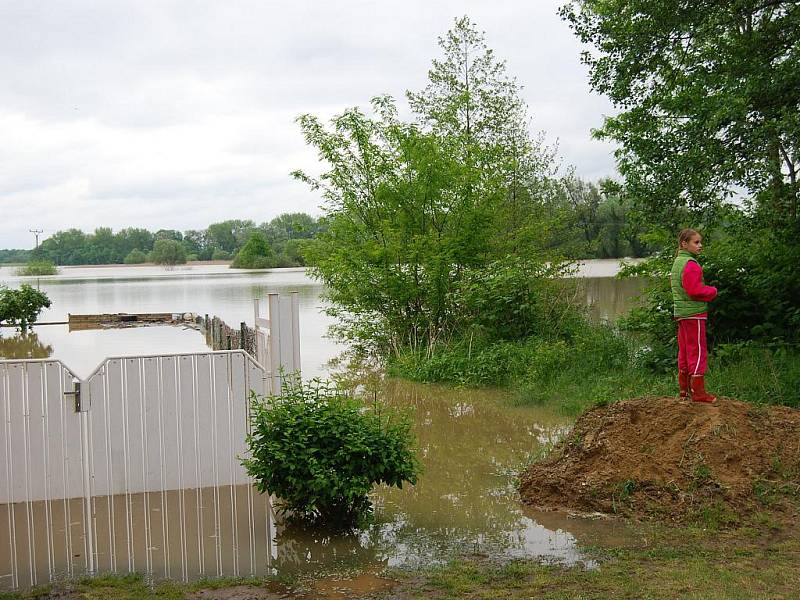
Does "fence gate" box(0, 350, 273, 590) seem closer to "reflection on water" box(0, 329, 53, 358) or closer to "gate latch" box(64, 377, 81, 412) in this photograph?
"gate latch" box(64, 377, 81, 412)

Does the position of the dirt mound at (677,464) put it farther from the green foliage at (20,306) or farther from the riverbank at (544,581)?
the green foliage at (20,306)

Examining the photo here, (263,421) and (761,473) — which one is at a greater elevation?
(263,421)

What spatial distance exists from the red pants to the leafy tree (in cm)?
368

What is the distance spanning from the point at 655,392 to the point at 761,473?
423cm

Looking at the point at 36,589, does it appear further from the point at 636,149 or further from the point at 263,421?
the point at 636,149

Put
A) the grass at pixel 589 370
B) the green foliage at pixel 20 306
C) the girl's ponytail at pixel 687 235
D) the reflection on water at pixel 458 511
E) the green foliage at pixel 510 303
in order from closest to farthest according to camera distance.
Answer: the reflection on water at pixel 458 511 < the girl's ponytail at pixel 687 235 < the grass at pixel 589 370 < the green foliage at pixel 510 303 < the green foliage at pixel 20 306

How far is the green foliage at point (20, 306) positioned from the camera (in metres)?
33.7

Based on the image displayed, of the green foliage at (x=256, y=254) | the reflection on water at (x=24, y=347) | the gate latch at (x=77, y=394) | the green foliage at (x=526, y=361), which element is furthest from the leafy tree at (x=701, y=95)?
the green foliage at (x=256, y=254)

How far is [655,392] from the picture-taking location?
39.2 ft

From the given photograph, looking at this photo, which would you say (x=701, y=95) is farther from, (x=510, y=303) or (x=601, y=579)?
(x=601, y=579)

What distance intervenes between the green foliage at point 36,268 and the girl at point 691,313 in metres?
122

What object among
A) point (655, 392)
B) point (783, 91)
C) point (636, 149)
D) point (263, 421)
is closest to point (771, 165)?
point (783, 91)

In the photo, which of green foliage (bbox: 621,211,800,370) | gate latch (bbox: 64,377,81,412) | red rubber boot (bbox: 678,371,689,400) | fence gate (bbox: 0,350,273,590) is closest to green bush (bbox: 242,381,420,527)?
fence gate (bbox: 0,350,273,590)

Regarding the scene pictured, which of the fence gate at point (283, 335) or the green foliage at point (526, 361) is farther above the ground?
the fence gate at point (283, 335)
